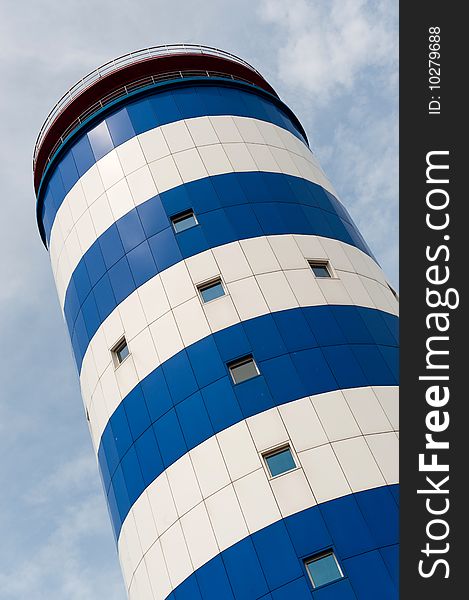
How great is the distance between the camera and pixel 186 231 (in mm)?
26656

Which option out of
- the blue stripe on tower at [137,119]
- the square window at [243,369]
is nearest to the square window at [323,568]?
the square window at [243,369]

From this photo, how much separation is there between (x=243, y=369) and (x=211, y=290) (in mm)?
3404

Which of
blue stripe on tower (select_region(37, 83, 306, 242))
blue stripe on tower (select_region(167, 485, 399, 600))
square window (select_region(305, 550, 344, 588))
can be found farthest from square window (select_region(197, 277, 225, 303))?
square window (select_region(305, 550, 344, 588))

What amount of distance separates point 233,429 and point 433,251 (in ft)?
26.8

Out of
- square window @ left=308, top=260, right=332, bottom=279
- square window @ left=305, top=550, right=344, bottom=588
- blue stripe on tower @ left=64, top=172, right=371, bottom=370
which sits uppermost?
blue stripe on tower @ left=64, top=172, right=371, bottom=370

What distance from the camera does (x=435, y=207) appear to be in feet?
60.4

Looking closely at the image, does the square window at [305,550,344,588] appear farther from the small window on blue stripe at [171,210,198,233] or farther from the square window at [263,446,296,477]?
the small window on blue stripe at [171,210,198,233]

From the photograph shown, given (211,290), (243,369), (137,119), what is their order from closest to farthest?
(243,369) → (211,290) → (137,119)

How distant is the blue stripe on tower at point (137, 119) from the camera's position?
101 feet

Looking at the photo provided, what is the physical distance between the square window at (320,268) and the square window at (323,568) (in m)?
10.2

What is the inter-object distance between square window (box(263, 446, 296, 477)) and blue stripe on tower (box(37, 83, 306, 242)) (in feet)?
50.9

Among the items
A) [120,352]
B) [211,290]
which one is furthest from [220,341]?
[120,352]

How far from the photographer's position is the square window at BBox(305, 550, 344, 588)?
19.0m

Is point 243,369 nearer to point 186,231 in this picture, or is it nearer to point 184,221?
point 186,231
